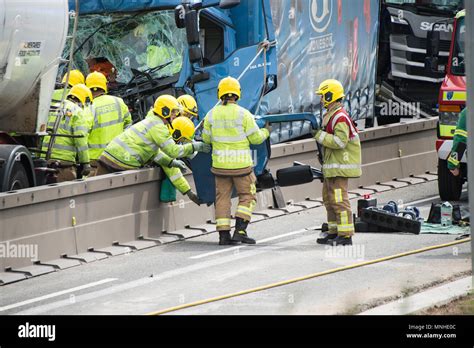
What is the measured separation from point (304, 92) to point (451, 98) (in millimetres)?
3628

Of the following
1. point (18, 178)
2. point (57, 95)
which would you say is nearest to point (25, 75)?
point (18, 178)

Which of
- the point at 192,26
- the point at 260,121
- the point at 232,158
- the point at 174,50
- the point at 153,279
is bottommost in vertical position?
the point at 153,279

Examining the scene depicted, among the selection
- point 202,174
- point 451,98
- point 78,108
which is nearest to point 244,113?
point 202,174

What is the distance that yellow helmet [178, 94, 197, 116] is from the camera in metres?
18.9

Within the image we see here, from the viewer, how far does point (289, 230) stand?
1820 cm

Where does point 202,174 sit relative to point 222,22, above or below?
below

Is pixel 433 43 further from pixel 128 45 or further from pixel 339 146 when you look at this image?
pixel 339 146

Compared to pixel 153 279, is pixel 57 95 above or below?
above

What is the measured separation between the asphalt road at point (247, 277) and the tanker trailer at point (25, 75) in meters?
1.73

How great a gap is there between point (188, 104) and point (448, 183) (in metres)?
3.81

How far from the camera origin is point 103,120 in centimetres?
1928

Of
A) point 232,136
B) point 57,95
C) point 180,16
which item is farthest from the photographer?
point 180,16
